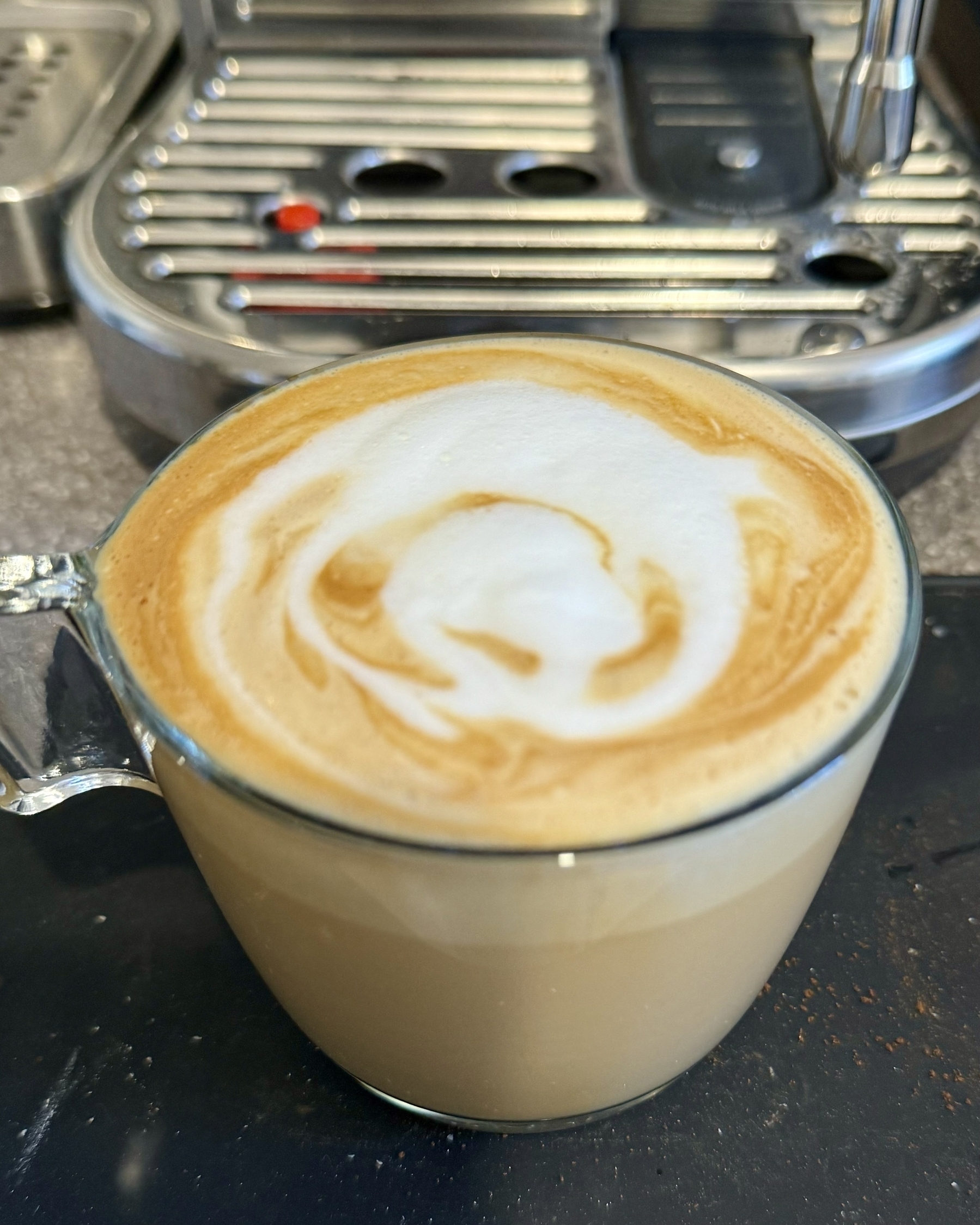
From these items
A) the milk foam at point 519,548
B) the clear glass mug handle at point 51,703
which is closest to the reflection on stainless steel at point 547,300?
the milk foam at point 519,548

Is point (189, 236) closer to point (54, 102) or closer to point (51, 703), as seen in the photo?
point (54, 102)

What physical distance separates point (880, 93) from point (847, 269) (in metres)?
0.12

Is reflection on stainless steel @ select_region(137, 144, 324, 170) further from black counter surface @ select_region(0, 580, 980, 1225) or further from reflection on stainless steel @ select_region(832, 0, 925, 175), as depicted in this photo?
black counter surface @ select_region(0, 580, 980, 1225)

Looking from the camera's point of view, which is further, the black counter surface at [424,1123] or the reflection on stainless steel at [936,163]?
the reflection on stainless steel at [936,163]

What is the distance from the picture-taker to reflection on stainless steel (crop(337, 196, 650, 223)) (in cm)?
78

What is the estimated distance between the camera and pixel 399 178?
0.87m

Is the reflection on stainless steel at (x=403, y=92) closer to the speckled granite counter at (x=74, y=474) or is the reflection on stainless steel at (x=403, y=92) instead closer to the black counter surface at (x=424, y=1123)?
the speckled granite counter at (x=74, y=474)

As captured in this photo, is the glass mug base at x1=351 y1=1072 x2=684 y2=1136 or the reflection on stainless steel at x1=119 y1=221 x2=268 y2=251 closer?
the glass mug base at x1=351 y1=1072 x2=684 y2=1136

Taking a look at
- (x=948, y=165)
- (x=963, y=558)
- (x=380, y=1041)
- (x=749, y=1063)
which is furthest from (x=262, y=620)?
(x=948, y=165)

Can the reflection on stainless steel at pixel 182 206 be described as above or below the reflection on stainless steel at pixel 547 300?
above

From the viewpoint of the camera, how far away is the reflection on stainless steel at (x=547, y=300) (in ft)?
2.31

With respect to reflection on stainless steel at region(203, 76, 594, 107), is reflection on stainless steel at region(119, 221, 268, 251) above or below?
below

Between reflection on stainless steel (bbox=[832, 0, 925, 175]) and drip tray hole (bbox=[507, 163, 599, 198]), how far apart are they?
0.18 m

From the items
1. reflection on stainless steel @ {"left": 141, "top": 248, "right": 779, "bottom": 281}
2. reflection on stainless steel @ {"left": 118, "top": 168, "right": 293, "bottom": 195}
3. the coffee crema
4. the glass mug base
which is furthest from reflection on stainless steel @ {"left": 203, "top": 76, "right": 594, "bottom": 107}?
the glass mug base
